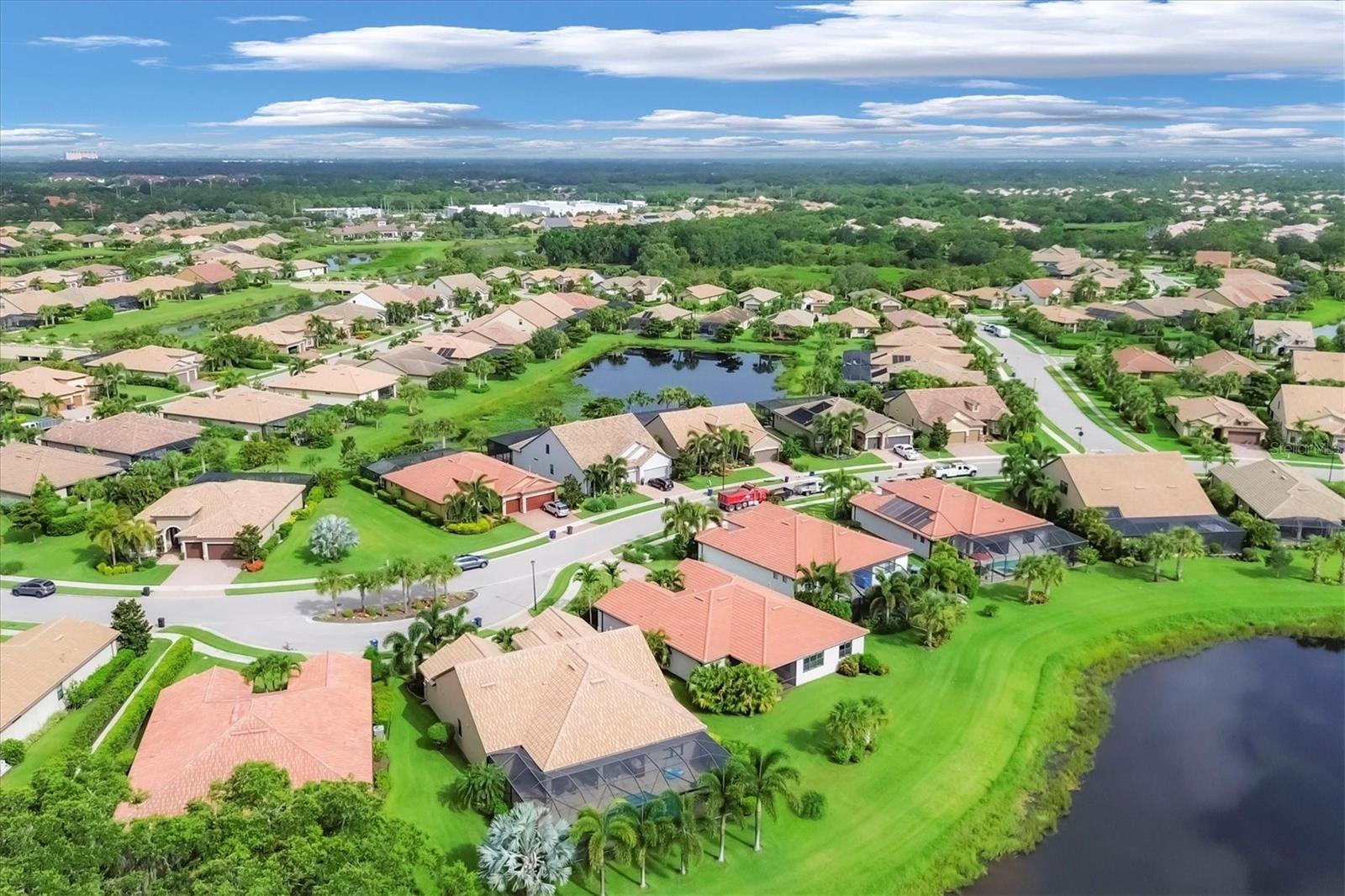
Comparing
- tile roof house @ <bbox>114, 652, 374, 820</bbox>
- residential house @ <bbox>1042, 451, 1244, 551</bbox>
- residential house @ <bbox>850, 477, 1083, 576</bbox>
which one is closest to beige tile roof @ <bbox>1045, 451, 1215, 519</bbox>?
residential house @ <bbox>1042, 451, 1244, 551</bbox>

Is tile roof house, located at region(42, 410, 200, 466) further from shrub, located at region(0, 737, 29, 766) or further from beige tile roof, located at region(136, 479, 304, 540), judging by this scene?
shrub, located at region(0, 737, 29, 766)

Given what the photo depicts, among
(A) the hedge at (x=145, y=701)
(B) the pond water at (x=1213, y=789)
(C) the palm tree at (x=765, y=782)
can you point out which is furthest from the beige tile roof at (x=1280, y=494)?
(A) the hedge at (x=145, y=701)

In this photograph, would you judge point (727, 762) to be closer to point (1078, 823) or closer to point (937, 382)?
point (1078, 823)

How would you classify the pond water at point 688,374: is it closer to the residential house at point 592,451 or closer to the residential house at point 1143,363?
the residential house at point 592,451

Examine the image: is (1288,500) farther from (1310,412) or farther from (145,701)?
(145,701)

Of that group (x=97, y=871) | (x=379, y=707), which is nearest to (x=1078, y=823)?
(x=379, y=707)

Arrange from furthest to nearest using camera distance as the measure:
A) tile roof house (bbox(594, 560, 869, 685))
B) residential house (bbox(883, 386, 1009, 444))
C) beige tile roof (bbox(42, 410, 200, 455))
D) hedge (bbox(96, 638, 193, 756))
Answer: residential house (bbox(883, 386, 1009, 444)), beige tile roof (bbox(42, 410, 200, 455)), tile roof house (bbox(594, 560, 869, 685)), hedge (bbox(96, 638, 193, 756))
